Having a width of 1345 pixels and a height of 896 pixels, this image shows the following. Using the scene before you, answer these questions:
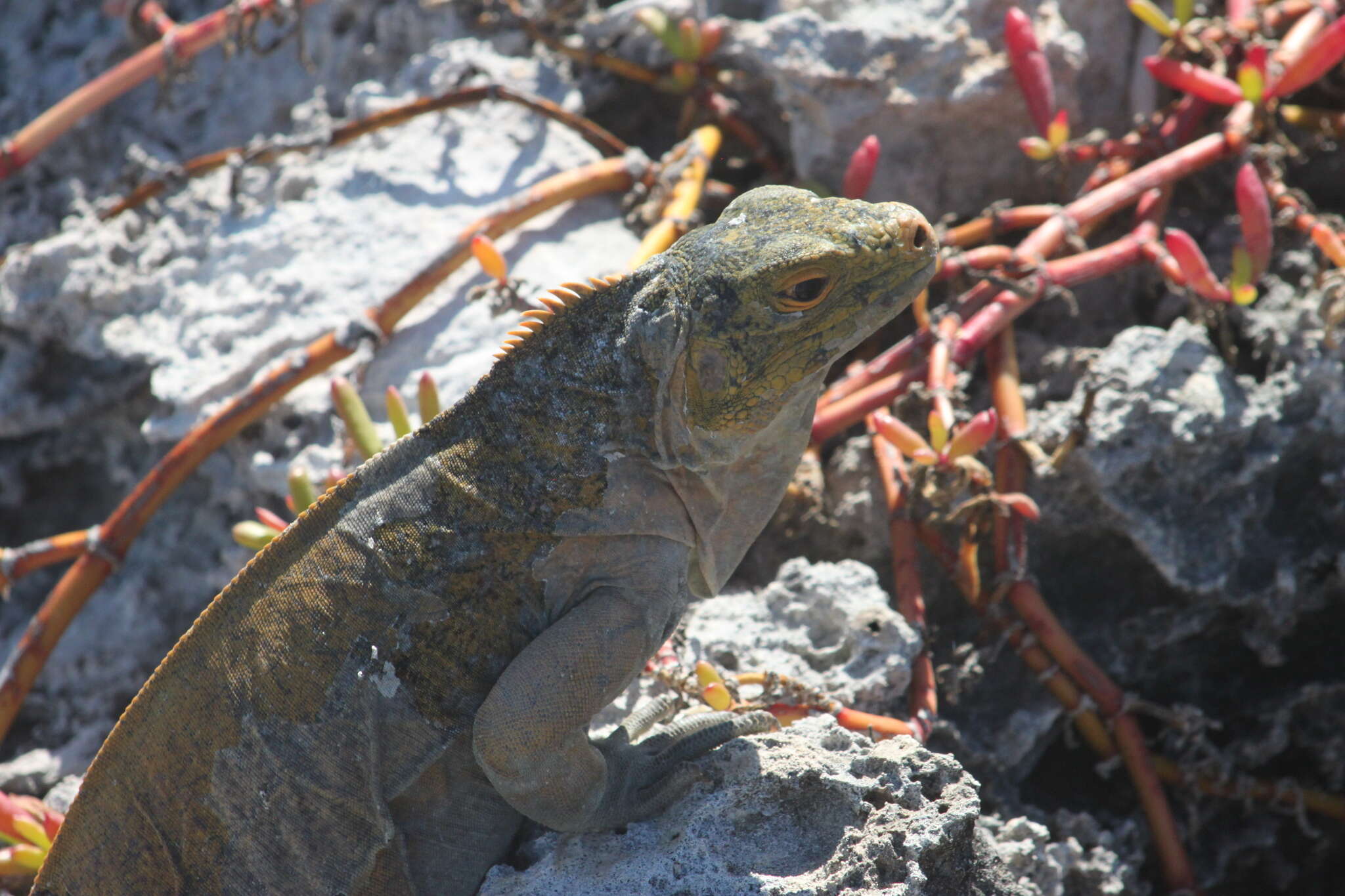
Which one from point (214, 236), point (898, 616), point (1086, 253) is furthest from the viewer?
point (214, 236)

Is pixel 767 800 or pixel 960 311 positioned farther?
pixel 960 311

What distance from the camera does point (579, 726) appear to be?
102 inches

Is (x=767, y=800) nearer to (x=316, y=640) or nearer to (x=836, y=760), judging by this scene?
(x=836, y=760)

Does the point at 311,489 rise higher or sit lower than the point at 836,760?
higher

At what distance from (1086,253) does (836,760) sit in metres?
2.11

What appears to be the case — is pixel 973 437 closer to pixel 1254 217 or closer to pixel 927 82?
pixel 1254 217

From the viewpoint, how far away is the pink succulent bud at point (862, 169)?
3.91 metres

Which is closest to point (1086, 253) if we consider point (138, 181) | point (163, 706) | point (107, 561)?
point (163, 706)

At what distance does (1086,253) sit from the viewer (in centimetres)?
386

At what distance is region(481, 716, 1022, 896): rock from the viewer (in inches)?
96.3

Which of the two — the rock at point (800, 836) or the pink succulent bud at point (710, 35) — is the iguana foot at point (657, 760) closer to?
the rock at point (800, 836)

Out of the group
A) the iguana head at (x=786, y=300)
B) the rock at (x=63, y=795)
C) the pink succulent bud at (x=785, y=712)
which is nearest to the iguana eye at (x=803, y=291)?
the iguana head at (x=786, y=300)

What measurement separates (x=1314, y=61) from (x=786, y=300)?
2494 mm

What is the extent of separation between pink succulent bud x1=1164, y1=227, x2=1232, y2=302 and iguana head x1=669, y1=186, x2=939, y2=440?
4.30 feet
